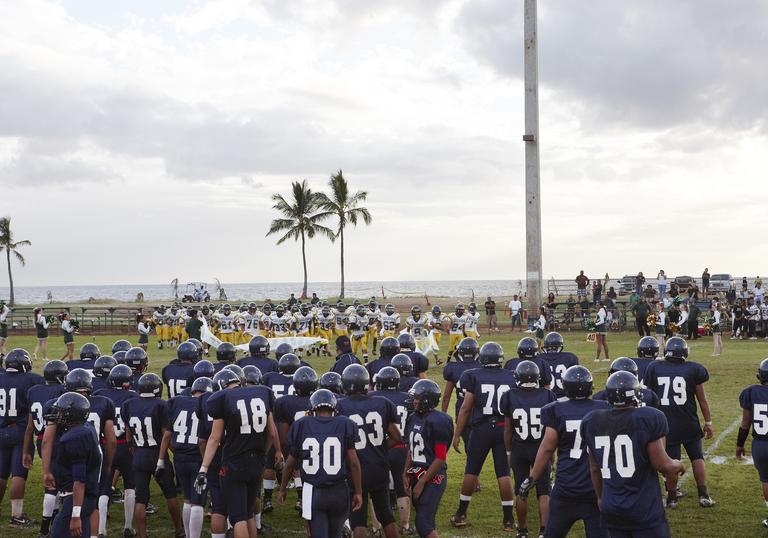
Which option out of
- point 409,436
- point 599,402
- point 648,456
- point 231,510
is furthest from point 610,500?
point 231,510

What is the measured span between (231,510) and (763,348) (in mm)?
25626

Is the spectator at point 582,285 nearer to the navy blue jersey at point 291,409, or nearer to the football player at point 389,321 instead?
the football player at point 389,321

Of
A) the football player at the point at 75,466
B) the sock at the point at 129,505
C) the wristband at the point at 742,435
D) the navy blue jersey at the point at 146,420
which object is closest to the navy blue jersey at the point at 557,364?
the wristband at the point at 742,435

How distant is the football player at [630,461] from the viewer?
243 inches

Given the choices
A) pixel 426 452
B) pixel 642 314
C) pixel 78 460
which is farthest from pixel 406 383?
pixel 642 314

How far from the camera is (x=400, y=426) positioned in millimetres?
8281

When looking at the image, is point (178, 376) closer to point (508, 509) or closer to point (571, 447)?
point (508, 509)

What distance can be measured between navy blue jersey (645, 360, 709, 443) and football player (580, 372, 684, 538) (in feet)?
12.6

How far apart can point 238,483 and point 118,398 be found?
2446 millimetres

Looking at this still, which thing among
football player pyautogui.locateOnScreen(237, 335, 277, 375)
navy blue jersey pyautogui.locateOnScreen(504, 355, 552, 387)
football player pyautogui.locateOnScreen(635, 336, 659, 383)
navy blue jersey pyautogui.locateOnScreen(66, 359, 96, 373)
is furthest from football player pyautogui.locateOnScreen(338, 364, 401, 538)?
navy blue jersey pyautogui.locateOnScreen(66, 359, 96, 373)

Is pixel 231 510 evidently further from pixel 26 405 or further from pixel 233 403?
pixel 26 405

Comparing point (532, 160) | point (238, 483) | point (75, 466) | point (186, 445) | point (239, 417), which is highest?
point (532, 160)

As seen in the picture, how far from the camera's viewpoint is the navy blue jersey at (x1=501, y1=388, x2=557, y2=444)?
27.6 ft

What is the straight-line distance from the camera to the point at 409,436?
814 centimetres
